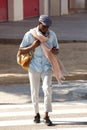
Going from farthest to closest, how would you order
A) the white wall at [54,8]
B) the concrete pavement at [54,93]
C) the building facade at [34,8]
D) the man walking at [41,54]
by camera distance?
the white wall at [54,8] → the building facade at [34,8] → the concrete pavement at [54,93] → the man walking at [41,54]

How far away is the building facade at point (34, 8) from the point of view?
27.2m

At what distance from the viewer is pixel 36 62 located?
7.42 m

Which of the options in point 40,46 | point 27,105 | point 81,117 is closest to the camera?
point 40,46

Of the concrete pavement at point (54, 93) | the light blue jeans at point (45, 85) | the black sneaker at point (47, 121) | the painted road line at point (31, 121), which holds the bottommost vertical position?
the concrete pavement at point (54, 93)

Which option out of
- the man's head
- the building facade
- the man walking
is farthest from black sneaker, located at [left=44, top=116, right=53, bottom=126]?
the building facade

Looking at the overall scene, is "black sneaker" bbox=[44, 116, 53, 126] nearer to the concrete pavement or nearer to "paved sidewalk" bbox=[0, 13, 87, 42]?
the concrete pavement

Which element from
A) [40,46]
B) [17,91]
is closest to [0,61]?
[17,91]

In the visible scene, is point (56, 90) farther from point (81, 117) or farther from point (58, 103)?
point (81, 117)

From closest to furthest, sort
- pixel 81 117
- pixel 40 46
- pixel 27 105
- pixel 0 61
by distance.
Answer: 1. pixel 40 46
2. pixel 81 117
3. pixel 27 105
4. pixel 0 61

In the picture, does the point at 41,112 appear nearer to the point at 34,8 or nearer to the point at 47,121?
the point at 47,121

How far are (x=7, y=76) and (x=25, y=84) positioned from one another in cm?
44

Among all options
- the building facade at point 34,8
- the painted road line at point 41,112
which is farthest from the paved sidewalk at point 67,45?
the painted road line at point 41,112

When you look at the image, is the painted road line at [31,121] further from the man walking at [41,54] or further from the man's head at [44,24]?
the man's head at [44,24]

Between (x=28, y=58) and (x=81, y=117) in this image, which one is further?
(x=81, y=117)
